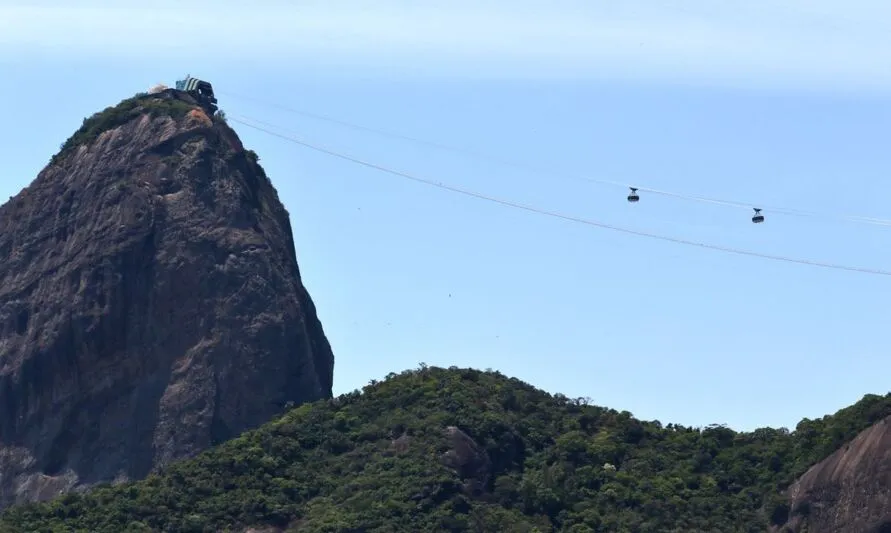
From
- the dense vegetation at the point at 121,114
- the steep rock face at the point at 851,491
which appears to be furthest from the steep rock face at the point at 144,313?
the steep rock face at the point at 851,491

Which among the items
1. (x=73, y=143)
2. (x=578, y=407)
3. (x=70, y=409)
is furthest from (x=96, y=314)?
(x=578, y=407)

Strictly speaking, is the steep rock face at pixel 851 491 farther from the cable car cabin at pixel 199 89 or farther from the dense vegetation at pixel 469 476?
the cable car cabin at pixel 199 89

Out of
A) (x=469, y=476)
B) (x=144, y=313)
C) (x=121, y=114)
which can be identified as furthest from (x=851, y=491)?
(x=121, y=114)

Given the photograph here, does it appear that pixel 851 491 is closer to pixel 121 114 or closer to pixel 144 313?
pixel 144 313

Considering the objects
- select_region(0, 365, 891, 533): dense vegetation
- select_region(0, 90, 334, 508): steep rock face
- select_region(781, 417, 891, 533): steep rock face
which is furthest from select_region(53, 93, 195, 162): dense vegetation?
select_region(781, 417, 891, 533): steep rock face

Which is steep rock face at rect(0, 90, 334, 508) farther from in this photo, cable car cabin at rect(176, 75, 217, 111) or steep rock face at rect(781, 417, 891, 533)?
steep rock face at rect(781, 417, 891, 533)

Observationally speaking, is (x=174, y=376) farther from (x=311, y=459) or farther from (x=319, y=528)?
(x=319, y=528)
